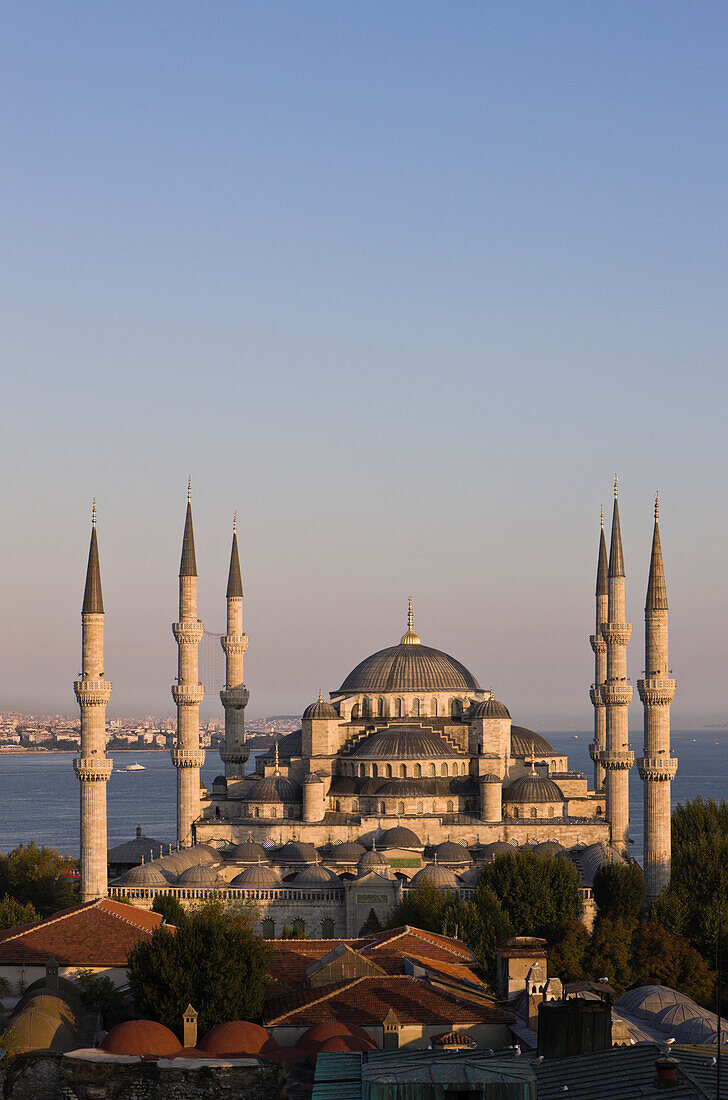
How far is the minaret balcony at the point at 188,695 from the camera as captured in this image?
50.1m

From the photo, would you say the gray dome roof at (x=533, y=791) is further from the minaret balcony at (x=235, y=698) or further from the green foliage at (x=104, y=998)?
the green foliage at (x=104, y=998)

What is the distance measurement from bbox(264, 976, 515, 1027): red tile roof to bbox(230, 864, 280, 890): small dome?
559 inches

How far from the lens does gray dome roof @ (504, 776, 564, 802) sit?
47562 millimetres

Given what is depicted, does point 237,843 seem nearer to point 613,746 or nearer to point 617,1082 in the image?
point 613,746

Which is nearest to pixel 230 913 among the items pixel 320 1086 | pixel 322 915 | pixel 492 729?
pixel 322 915

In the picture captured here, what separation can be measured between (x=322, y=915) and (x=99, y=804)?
6746mm

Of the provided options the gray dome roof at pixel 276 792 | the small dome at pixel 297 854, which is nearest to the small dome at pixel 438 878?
the small dome at pixel 297 854

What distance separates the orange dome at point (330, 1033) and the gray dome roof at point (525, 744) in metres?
30.5

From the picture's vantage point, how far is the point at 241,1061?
859 inches

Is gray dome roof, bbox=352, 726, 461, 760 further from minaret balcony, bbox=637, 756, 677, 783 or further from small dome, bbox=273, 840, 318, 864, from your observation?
minaret balcony, bbox=637, 756, 677, 783

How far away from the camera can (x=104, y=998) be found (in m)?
29.6

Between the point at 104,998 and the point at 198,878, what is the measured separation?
1256 centimetres

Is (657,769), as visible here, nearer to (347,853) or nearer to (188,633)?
(347,853)

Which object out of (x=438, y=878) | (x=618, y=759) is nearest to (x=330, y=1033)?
(x=438, y=878)
